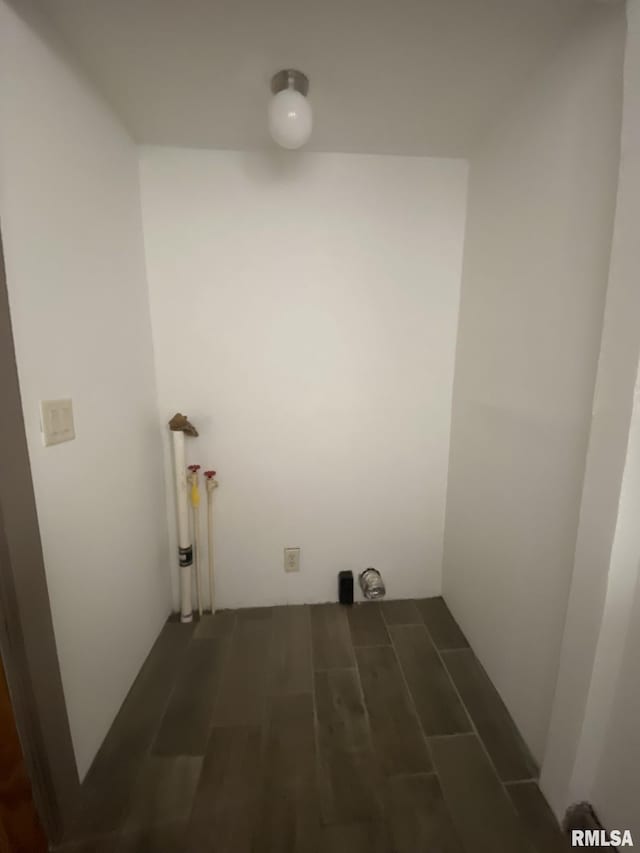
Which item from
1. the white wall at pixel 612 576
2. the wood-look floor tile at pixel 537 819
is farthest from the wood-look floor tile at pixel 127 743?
the white wall at pixel 612 576

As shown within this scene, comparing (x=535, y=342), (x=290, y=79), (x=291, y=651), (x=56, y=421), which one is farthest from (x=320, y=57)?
(x=291, y=651)

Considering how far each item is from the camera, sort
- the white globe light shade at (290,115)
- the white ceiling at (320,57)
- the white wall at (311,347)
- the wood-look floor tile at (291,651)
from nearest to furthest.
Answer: the white ceiling at (320,57)
the white globe light shade at (290,115)
the wood-look floor tile at (291,651)
the white wall at (311,347)

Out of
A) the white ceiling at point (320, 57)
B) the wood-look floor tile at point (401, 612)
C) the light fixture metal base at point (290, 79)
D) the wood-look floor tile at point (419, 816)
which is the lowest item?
the wood-look floor tile at point (401, 612)

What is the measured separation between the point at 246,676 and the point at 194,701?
7.8 inches

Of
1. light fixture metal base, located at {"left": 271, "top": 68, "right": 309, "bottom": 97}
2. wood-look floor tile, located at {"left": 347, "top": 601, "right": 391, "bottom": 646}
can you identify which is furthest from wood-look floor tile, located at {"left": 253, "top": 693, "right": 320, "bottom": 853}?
light fixture metal base, located at {"left": 271, "top": 68, "right": 309, "bottom": 97}

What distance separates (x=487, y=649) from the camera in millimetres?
1265

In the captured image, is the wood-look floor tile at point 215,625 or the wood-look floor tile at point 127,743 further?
the wood-look floor tile at point 215,625

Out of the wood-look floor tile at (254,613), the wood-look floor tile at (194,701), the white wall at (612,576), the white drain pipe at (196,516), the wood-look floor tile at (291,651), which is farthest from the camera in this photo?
the wood-look floor tile at (254,613)

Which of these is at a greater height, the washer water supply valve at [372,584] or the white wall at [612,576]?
the white wall at [612,576]

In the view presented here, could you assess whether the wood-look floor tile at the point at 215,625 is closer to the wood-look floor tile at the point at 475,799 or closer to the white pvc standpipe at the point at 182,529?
the white pvc standpipe at the point at 182,529

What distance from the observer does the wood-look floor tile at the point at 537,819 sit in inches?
32.4

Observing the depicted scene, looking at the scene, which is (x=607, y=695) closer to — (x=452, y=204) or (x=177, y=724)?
(x=177, y=724)

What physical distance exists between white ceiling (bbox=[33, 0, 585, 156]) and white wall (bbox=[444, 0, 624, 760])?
0.55ft

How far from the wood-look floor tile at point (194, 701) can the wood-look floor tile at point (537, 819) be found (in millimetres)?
964
